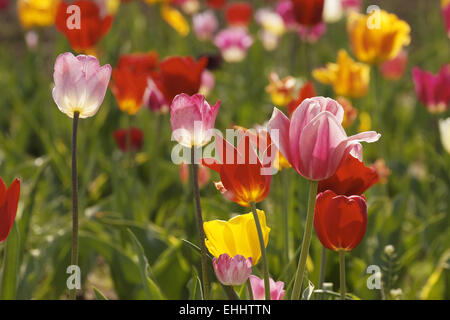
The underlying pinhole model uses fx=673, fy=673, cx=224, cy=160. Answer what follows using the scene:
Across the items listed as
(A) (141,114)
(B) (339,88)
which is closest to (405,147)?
(B) (339,88)

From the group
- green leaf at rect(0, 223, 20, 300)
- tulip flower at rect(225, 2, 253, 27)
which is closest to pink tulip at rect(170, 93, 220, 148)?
green leaf at rect(0, 223, 20, 300)

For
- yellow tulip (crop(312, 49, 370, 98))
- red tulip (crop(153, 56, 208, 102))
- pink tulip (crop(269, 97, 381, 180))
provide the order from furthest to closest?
yellow tulip (crop(312, 49, 370, 98))
red tulip (crop(153, 56, 208, 102))
pink tulip (crop(269, 97, 381, 180))

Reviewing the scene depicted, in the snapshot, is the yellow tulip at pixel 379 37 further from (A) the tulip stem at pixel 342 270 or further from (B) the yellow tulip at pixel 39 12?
(B) the yellow tulip at pixel 39 12

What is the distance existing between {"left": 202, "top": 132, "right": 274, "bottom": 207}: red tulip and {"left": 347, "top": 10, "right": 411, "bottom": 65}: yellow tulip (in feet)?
2.93

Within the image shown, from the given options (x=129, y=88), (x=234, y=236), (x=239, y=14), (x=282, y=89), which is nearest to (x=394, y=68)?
(x=239, y=14)

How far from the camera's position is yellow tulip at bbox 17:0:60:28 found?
99.3 inches

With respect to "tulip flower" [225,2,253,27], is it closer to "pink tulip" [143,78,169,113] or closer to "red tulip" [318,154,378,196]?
"pink tulip" [143,78,169,113]

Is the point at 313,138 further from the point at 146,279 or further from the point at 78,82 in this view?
the point at 146,279

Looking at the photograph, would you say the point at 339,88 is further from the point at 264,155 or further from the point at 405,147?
the point at 264,155

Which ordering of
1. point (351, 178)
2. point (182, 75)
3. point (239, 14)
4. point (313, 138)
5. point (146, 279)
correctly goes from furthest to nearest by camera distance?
point (239, 14) → point (182, 75) → point (146, 279) → point (351, 178) → point (313, 138)

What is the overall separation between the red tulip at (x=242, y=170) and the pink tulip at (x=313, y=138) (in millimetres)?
52

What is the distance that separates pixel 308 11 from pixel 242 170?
95 centimetres

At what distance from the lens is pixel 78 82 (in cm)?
75
